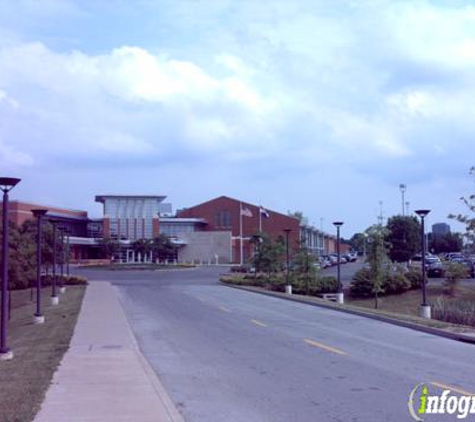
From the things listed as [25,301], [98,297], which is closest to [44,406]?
[98,297]

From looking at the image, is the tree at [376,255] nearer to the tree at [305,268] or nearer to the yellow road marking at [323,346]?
the tree at [305,268]

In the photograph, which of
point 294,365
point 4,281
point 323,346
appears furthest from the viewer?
point 323,346

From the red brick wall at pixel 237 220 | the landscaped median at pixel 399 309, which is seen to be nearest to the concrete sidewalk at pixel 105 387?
the landscaped median at pixel 399 309

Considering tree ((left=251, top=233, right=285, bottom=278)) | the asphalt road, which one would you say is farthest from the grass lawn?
tree ((left=251, top=233, right=285, bottom=278))

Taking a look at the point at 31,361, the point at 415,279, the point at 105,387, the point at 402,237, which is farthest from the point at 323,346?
the point at 402,237

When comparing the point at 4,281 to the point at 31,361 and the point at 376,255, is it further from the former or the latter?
the point at 376,255

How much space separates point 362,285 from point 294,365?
30.7m

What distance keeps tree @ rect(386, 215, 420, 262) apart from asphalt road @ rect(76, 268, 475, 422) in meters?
50.8

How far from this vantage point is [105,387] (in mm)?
11109

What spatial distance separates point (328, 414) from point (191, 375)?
13.0 ft

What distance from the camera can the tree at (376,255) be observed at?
4014 centimetres

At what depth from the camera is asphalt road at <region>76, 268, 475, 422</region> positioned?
9797mm

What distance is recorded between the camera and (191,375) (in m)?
12.8

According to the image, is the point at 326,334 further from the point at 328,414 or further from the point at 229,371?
the point at 328,414
